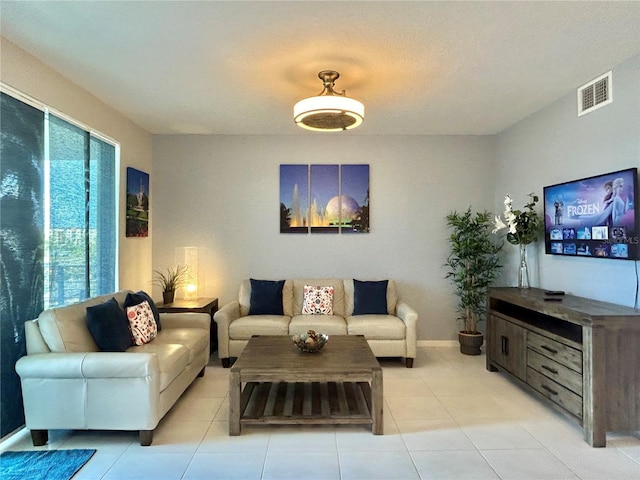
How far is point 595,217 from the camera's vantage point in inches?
127

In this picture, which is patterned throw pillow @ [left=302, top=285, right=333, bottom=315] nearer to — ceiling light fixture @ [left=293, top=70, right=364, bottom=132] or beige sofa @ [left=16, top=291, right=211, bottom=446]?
ceiling light fixture @ [left=293, top=70, right=364, bottom=132]

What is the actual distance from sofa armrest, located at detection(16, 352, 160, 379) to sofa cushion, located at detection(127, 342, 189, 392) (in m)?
0.21

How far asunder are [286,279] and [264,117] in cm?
203

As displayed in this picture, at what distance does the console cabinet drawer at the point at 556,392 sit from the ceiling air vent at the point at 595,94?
231 cm

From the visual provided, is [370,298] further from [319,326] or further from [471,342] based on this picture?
[471,342]

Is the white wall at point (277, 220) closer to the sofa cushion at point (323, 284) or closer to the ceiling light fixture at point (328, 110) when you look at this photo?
the sofa cushion at point (323, 284)

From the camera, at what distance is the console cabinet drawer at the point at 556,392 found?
9.14 ft

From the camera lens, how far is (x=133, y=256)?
459 centimetres

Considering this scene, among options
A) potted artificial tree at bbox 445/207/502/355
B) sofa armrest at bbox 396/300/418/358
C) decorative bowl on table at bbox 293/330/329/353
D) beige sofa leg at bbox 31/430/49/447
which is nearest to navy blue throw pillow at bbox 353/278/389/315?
sofa armrest at bbox 396/300/418/358

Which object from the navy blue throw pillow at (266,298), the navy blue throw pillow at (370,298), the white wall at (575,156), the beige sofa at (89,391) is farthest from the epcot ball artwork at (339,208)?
the beige sofa at (89,391)

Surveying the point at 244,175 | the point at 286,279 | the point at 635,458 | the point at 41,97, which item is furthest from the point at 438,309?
the point at 41,97

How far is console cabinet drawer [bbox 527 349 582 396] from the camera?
2.79 m

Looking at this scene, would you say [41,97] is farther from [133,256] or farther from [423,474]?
[423,474]

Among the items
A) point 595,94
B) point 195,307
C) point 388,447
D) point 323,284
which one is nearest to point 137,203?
point 195,307
